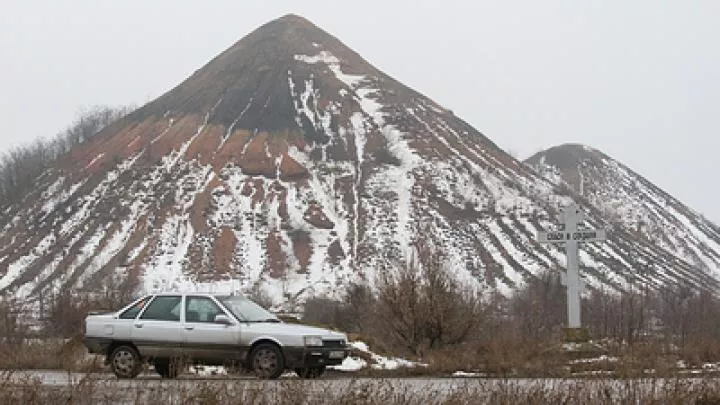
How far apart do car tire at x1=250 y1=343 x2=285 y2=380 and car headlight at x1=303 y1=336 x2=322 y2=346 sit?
1.51 ft

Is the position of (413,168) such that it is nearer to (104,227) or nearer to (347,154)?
(347,154)

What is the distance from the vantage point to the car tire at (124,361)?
15344 millimetres

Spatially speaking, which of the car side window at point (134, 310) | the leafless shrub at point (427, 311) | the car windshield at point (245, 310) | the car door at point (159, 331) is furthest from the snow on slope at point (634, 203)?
the car door at point (159, 331)

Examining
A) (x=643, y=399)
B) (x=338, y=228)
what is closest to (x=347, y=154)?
(x=338, y=228)

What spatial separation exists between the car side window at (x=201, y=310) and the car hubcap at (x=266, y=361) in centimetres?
111

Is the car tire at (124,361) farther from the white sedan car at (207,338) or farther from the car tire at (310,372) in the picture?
the car tire at (310,372)

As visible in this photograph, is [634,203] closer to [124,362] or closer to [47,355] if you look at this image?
[47,355]

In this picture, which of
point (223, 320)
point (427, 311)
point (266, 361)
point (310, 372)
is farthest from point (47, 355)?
point (427, 311)

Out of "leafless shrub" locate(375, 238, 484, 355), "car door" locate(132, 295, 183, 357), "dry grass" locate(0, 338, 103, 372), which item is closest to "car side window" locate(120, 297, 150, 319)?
"car door" locate(132, 295, 183, 357)

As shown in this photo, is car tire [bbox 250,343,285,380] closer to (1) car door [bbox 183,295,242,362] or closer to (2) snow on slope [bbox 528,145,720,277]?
(1) car door [bbox 183,295,242,362]

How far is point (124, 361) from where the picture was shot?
611 inches

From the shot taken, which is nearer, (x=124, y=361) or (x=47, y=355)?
(x=124, y=361)

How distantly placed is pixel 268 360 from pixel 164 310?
2.23m

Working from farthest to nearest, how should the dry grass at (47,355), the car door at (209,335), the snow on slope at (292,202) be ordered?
the snow on slope at (292,202) < the dry grass at (47,355) < the car door at (209,335)
